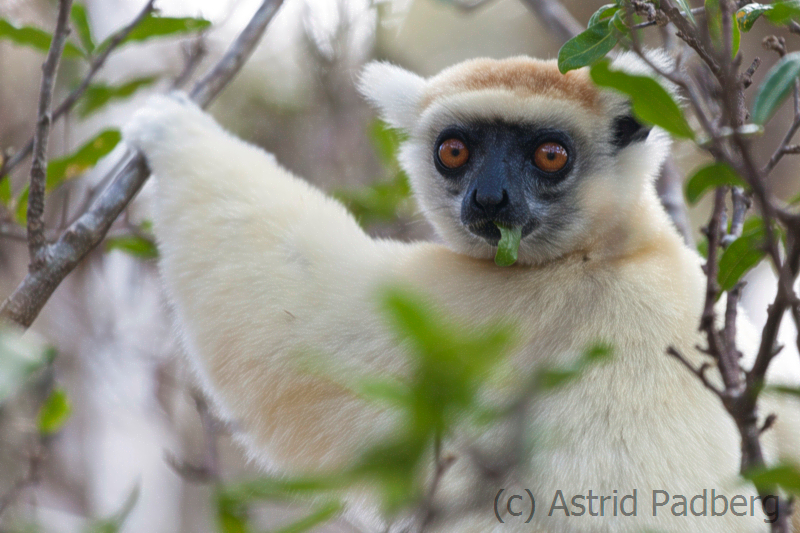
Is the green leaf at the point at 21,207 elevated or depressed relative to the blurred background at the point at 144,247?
elevated

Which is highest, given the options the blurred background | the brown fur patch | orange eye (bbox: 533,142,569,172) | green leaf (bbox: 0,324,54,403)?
green leaf (bbox: 0,324,54,403)

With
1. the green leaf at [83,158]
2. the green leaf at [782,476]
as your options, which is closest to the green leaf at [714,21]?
the green leaf at [782,476]

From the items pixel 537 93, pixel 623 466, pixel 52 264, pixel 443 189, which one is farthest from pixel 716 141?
pixel 52 264

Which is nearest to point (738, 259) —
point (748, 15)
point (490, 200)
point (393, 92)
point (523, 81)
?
point (748, 15)

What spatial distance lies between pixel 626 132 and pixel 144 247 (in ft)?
9.22

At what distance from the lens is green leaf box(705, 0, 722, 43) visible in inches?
78.7

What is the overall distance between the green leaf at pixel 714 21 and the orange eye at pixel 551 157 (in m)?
1.26

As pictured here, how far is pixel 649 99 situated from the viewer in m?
1.52

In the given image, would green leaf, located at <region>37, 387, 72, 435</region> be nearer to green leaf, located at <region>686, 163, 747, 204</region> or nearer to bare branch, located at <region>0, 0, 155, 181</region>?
bare branch, located at <region>0, 0, 155, 181</region>

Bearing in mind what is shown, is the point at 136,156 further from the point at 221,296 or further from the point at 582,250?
the point at 582,250

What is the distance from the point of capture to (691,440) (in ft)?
7.88

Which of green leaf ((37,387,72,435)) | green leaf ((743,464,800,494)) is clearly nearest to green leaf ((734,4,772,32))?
green leaf ((743,464,800,494))

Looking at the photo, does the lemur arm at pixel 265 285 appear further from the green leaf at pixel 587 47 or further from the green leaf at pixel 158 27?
the green leaf at pixel 587 47

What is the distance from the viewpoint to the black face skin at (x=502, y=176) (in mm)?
3189
